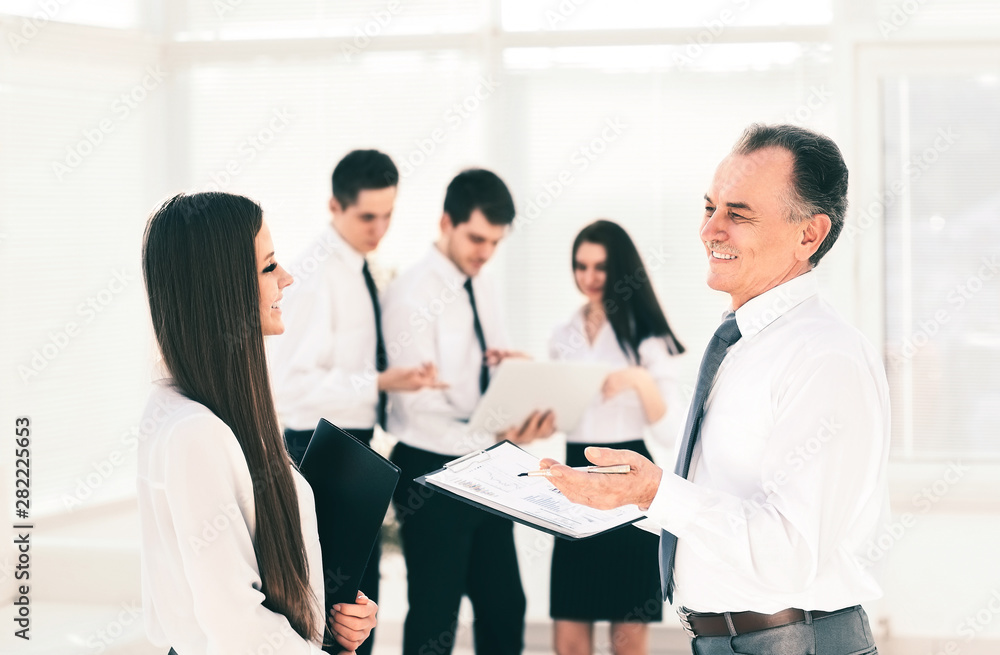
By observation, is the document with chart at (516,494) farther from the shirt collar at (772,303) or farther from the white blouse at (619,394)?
the white blouse at (619,394)

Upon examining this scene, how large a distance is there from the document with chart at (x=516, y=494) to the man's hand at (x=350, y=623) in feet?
0.84

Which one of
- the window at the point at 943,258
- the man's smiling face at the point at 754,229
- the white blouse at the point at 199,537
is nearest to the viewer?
the white blouse at the point at 199,537

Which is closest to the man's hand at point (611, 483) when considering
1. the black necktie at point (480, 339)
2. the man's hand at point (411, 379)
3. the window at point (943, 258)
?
the man's hand at point (411, 379)

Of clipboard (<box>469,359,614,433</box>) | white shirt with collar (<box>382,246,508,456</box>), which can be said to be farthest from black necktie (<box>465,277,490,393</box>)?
clipboard (<box>469,359,614,433</box>)

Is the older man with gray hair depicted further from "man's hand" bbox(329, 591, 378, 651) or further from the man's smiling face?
"man's hand" bbox(329, 591, 378, 651)

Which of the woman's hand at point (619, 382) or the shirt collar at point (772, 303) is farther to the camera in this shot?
the woman's hand at point (619, 382)

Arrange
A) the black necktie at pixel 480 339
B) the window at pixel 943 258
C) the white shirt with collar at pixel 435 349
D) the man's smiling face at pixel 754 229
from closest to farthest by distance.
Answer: the man's smiling face at pixel 754 229
the white shirt with collar at pixel 435 349
the black necktie at pixel 480 339
the window at pixel 943 258

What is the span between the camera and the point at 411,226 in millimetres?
4121

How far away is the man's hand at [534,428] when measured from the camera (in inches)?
115

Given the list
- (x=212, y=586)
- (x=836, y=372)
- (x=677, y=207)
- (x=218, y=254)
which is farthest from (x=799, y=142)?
(x=677, y=207)

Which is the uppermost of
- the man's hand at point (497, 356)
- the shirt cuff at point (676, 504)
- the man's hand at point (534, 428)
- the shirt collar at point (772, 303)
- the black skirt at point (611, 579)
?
the shirt collar at point (772, 303)

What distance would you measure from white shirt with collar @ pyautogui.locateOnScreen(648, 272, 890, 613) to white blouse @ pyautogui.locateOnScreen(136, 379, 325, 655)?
2.09 ft

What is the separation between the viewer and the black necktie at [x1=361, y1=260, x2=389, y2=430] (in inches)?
118

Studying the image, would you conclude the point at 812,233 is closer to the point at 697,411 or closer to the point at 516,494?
the point at 697,411
